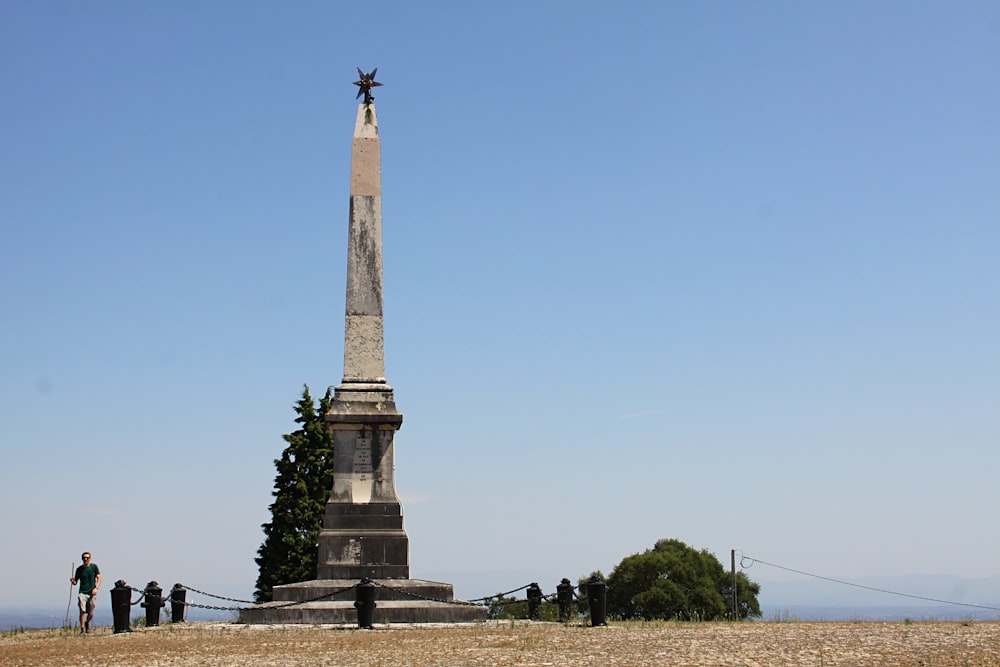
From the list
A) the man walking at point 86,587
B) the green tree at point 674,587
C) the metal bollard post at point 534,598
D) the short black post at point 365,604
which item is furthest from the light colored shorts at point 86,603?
the green tree at point 674,587

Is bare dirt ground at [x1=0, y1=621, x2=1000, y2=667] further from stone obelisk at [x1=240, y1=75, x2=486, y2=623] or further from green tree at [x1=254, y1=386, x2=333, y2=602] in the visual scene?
green tree at [x1=254, y1=386, x2=333, y2=602]

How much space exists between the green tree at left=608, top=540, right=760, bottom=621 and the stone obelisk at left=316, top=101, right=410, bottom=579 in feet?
73.9

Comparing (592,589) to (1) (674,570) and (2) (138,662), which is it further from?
(1) (674,570)

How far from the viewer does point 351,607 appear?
20.0 m

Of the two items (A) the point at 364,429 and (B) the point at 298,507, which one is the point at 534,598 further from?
(B) the point at 298,507

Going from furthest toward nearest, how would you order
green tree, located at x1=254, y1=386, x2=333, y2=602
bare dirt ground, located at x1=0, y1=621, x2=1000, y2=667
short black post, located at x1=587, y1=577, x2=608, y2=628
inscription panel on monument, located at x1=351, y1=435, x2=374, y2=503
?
green tree, located at x1=254, y1=386, x2=333, y2=602 < inscription panel on monument, located at x1=351, y1=435, x2=374, y2=503 < short black post, located at x1=587, y1=577, x2=608, y2=628 < bare dirt ground, located at x1=0, y1=621, x2=1000, y2=667

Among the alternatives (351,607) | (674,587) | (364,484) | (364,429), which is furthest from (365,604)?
(674,587)

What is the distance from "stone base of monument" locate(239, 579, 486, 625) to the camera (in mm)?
19719

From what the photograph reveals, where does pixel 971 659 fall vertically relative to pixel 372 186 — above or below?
below

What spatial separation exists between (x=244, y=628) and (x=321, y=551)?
381 cm

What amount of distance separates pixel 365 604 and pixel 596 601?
4141 mm

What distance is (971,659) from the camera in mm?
11633

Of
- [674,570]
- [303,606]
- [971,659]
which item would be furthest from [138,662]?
[674,570]

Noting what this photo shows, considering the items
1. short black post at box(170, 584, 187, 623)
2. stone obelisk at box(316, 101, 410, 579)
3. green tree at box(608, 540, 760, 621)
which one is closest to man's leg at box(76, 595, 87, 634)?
short black post at box(170, 584, 187, 623)
